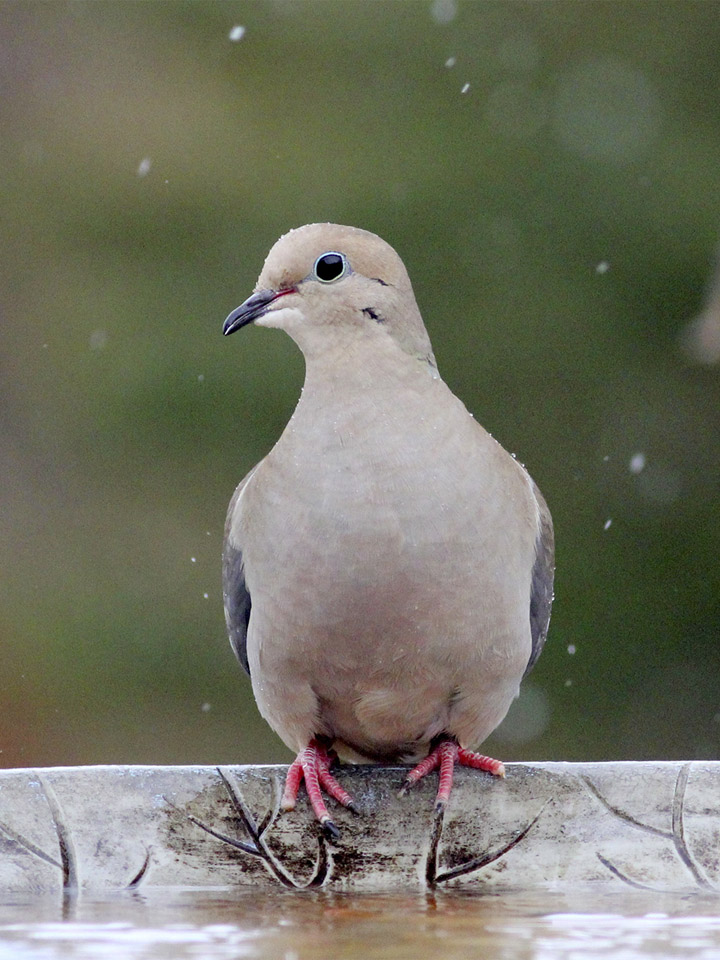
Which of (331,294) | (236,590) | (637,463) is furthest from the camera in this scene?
(637,463)

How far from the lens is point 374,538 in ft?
5.80

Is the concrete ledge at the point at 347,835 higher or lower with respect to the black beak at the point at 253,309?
lower

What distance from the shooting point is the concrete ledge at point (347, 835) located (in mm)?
1552

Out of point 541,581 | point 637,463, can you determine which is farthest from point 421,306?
point 541,581

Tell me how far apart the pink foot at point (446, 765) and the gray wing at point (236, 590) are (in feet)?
1.22

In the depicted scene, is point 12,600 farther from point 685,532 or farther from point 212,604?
point 685,532

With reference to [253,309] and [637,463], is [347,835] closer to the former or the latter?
[253,309]

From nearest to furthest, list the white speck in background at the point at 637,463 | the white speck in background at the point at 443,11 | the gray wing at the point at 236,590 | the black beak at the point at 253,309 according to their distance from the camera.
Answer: the black beak at the point at 253,309
the gray wing at the point at 236,590
the white speck in background at the point at 637,463
the white speck in background at the point at 443,11

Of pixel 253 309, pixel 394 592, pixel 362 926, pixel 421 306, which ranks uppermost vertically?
pixel 421 306

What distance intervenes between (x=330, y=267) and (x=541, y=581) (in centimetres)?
61

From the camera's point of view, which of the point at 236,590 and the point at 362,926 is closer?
the point at 362,926

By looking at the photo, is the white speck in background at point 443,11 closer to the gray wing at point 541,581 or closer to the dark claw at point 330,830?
the gray wing at point 541,581

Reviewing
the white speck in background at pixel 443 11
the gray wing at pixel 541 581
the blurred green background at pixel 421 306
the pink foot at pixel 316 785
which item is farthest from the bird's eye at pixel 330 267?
the white speck in background at pixel 443 11

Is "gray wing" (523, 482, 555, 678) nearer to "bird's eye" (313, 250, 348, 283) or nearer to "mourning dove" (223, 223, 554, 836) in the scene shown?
"mourning dove" (223, 223, 554, 836)
